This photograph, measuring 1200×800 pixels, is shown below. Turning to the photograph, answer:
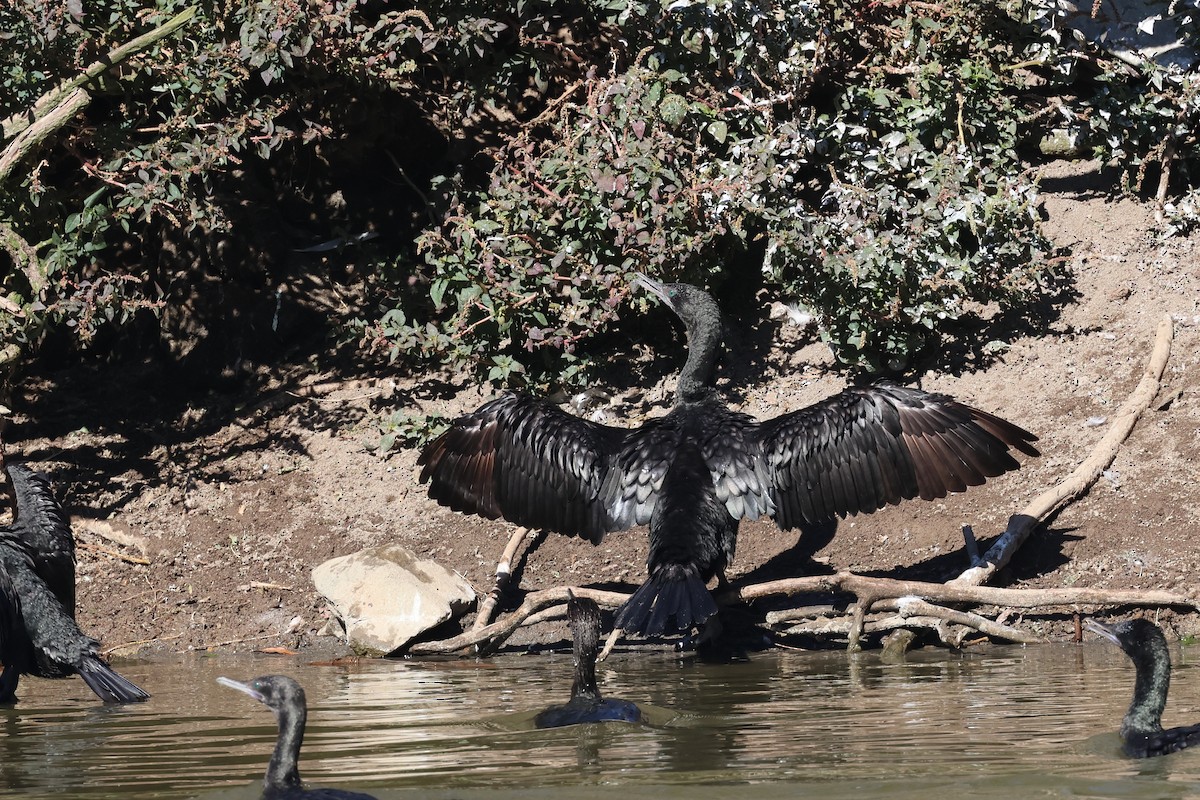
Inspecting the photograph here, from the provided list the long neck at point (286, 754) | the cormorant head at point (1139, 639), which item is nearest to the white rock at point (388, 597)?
the long neck at point (286, 754)

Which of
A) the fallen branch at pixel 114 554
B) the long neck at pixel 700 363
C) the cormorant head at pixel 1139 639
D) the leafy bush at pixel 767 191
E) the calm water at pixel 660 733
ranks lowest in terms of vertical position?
the calm water at pixel 660 733

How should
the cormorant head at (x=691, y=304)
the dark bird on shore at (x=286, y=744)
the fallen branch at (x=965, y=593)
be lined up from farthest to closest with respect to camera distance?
the cormorant head at (x=691, y=304), the fallen branch at (x=965, y=593), the dark bird on shore at (x=286, y=744)

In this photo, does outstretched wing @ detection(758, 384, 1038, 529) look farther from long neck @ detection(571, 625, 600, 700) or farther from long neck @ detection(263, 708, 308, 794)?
long neck @ detection(263, 708, 308, 794)

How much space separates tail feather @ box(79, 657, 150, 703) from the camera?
7164 millimetres

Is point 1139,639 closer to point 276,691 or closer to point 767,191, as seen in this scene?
point 276,691

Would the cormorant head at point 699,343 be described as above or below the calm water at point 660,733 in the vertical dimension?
above

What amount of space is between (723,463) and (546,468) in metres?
1.08

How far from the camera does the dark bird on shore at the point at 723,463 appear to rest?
792 centimetres

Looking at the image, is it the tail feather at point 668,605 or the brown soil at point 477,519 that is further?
the brown soil at point 477,519

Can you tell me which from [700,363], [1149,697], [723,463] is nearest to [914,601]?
[723,463]

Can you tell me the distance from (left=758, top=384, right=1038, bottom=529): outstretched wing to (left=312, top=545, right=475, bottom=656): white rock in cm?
216

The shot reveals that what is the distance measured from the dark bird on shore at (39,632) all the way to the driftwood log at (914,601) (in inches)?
78.4

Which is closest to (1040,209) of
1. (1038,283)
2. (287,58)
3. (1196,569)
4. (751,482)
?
(1038,283)

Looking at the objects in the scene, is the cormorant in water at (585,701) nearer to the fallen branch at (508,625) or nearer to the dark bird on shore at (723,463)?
the dark bird on shore at (723,463)
